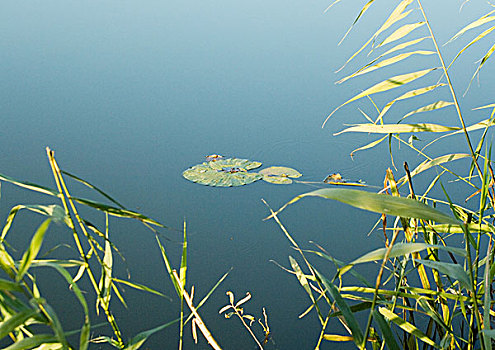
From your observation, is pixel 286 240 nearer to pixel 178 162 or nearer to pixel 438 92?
pixel 178 162

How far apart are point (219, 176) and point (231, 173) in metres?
0.06

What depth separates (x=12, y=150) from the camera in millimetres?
2328

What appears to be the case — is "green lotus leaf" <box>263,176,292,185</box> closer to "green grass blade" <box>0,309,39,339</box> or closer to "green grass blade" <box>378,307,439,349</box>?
"green grass blade" <box>378,307,439,349</box>

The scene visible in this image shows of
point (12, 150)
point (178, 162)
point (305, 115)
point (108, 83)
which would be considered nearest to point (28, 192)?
point (12, 150)

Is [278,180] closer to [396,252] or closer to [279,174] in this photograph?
[279,174]

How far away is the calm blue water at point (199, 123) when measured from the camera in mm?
1655

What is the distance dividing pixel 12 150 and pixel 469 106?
218cm

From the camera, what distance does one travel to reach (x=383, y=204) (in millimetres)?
485

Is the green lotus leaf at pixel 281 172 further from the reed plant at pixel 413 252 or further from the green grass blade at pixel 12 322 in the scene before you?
the green grass blade at pixel 12 322

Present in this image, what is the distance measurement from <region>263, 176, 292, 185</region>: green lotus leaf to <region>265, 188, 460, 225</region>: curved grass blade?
1.70 meters

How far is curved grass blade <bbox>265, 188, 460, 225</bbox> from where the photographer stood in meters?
0.47

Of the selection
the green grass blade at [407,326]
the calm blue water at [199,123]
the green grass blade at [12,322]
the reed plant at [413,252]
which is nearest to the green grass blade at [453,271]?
the reed plant at [413,252]

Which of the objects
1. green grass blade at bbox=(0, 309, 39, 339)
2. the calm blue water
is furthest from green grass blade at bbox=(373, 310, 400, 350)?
the calm blue water

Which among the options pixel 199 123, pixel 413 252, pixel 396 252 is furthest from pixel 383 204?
pixel 199 123
